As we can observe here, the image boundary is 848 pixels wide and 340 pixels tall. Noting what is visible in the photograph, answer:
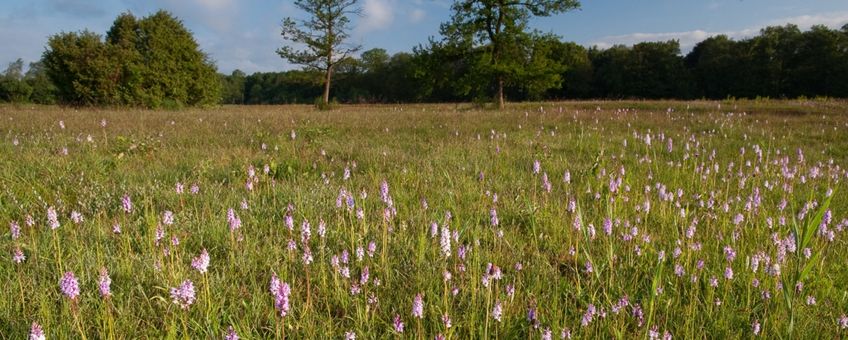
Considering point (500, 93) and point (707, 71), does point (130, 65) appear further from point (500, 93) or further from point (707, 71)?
point (707, 71)

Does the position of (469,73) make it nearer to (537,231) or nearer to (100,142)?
(100,142)

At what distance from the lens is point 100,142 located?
712 cm

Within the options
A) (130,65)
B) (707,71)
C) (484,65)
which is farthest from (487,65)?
(707,71)

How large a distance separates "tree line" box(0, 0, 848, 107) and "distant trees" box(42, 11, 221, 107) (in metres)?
0.06

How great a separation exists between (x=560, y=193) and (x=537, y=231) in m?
1.25

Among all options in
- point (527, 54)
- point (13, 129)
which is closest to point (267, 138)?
point (13, 129)

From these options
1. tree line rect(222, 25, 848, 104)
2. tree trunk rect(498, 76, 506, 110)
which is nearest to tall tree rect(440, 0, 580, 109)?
tree trunk rect(498, 76, 506, 110)

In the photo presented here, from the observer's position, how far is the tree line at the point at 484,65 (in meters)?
25.5

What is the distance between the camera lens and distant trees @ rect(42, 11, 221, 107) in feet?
82.4

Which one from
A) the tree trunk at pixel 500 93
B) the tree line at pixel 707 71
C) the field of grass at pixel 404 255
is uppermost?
the tree line at pixel 707 71

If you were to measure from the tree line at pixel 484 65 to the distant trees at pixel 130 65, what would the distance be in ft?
0.20

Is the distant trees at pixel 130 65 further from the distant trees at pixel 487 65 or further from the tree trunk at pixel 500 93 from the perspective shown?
the tree trunk at pixel 500 93

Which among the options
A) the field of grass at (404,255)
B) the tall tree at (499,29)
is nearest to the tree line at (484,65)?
the tall tree at (499,29)

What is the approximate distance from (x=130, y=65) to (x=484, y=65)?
19130 mm
